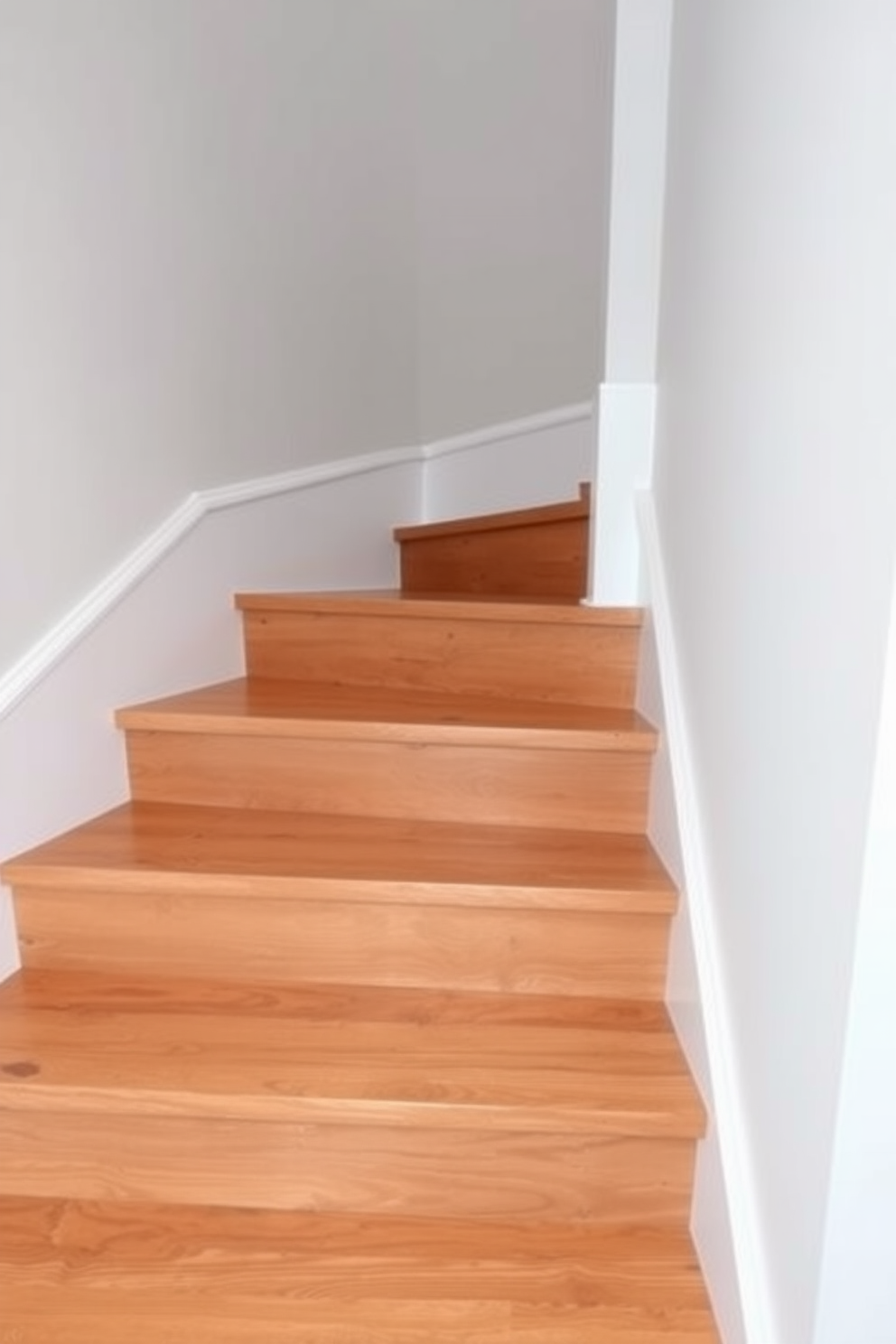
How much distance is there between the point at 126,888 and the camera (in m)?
1.29

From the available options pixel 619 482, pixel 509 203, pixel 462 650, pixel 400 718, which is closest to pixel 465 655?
pixel 462 650

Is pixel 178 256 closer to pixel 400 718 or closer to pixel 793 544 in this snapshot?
pixel 400 718

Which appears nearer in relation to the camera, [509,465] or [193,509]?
[193,509]

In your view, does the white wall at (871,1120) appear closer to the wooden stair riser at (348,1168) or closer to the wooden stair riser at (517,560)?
the wooden stair riser at (348,1168)

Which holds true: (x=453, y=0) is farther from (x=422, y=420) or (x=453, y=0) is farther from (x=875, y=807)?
(x=875, y=807)

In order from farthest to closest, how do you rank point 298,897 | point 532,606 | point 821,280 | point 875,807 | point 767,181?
point 532,606
point 298,897
point 767,181
point 821,280
point 875,807

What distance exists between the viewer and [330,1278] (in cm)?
103

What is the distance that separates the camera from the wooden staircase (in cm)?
103

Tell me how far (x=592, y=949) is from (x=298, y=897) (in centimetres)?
43

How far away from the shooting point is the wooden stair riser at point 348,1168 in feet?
3.60

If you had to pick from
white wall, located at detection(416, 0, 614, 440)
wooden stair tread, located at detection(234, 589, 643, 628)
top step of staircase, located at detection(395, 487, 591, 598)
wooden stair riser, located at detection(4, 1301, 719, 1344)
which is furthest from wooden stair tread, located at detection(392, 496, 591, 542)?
wooden stair riser, located at detection(4, 1301, 719, 1344)

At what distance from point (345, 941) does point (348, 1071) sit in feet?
0.70

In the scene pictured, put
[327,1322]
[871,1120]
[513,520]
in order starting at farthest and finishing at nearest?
1. [513,520]
2. [327,1322]
3. [871,1120]

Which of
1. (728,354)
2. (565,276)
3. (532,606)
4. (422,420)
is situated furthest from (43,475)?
(565,276)
